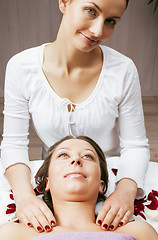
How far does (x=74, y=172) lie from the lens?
3.96 ft

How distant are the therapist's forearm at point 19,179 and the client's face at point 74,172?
0.31 feet

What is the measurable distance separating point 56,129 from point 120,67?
0.42 metres

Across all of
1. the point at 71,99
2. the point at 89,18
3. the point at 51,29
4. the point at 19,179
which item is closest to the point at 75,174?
the point at 19,179

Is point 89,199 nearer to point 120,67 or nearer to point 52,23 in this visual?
point 120,67

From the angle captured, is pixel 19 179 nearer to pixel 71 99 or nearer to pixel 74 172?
pixel 74 172

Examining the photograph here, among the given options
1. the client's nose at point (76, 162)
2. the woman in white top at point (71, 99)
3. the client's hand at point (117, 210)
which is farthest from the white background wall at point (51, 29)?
the client's hand at point (117, 210)

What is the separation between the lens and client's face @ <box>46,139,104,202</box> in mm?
1188

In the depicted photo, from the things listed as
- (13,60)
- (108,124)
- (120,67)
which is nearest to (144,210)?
(108,124)

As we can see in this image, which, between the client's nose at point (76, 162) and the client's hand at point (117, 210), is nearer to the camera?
the client's hand at point (117, 210)

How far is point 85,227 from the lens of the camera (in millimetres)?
1137

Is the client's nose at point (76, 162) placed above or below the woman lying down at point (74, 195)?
above

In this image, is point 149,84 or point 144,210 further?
point 149,84

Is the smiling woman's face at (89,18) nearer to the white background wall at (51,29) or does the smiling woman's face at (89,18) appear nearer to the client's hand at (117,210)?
the client's hand at (117,210)

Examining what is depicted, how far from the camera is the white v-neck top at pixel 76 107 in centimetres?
139
